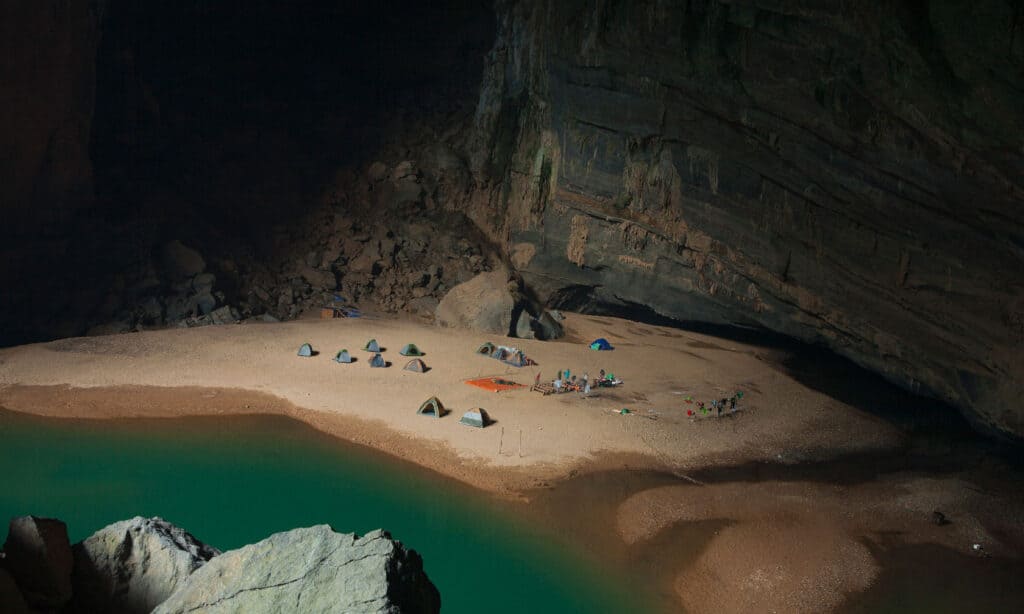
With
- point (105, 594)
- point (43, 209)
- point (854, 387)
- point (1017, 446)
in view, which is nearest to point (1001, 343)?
point (1017, 446)

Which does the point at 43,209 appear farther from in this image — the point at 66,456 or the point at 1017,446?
the point at 1017,446

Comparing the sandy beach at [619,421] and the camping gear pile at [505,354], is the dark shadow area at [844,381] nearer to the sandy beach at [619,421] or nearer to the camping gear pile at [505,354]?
the sandy beach at [619,421]

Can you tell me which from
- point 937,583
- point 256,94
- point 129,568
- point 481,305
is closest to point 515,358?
point 481,305

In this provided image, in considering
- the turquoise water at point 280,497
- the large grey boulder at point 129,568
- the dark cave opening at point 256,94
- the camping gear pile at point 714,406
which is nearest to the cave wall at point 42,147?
the dark cave opening at point 256,94

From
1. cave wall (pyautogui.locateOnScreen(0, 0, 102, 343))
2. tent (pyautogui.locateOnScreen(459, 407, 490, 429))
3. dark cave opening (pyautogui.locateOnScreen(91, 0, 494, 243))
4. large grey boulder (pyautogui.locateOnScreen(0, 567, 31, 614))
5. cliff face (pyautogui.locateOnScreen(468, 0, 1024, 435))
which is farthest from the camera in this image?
dark cave opening (pyautogui.locateOnScreen(91, 0, 494, 243))

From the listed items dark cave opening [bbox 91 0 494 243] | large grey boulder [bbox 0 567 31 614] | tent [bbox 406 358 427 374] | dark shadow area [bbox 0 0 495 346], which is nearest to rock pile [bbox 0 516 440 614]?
large grey boulder [bbox 0 567 31 614]

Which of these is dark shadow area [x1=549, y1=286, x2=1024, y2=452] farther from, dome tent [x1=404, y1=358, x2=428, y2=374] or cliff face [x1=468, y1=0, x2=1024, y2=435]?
dome tent [x1=404, y1=358, x2=428, y2=374]
